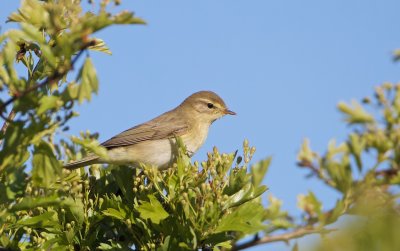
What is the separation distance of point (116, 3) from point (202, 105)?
7697 millimetres

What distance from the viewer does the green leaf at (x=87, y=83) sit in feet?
9.55

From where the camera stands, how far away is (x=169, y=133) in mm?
10000

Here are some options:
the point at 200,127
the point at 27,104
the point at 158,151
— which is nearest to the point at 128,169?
the point at 27,104

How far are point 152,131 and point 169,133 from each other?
0.29 m

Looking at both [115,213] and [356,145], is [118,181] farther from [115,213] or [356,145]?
[356,145]

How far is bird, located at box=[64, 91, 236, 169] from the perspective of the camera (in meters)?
9.27

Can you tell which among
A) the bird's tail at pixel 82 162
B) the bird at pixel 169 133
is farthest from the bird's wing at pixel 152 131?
the bird's tail at pixel 82 162

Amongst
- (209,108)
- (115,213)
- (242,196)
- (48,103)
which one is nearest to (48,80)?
(48,103)

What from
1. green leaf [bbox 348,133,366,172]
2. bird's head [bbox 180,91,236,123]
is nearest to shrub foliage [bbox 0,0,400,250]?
green leaf [bbox 348,133,366,172]

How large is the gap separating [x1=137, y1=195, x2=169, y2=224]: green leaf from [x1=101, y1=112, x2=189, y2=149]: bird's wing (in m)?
4.90

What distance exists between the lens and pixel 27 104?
3.27 metres

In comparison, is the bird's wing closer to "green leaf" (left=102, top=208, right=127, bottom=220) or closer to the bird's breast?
the bird's breast

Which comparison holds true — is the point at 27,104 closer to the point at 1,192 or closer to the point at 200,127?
the point at 1,192

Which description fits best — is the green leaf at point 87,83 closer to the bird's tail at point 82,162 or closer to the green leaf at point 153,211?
the green leaf at point 153,211
